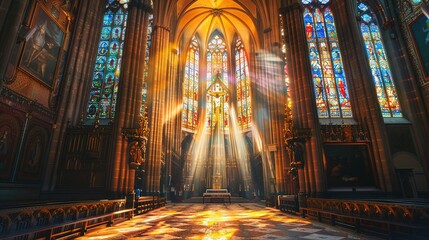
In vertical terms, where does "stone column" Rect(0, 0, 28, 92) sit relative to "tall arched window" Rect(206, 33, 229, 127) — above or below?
below

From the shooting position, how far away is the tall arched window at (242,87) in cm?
3010

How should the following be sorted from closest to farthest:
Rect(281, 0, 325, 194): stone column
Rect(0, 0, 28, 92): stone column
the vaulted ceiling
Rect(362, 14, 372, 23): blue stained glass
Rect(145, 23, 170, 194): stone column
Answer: Rect(0, 0, 28, 92): stone column
Rect(281, 0, 325, 194): stone column
Rect(145, 23, 170, 194): stone column
Rect(362, 14, 372, 23): blue stained glass
the vaulted ceiling

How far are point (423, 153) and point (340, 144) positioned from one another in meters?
4.89

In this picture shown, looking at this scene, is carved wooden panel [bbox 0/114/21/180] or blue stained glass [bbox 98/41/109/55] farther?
blue stained glass [bbox 98/41/109/55]

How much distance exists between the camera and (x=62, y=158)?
13.5 metres

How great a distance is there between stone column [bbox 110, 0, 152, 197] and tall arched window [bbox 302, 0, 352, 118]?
39.5 feet

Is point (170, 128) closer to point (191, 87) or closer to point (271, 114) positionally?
point (271, 114)

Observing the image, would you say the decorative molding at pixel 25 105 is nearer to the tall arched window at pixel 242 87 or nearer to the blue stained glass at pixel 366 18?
the tall arched window at pixel 242 87

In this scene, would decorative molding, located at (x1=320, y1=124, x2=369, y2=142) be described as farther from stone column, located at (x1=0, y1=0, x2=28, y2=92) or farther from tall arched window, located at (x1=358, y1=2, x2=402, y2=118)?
stone column, located at (x1=0, y1=0, x2=28, y2=92)

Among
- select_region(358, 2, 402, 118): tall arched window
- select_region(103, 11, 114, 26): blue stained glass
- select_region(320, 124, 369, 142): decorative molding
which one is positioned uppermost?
select_region(103, 11, 114, 26): blue stained glass

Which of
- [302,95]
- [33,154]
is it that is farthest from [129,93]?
[302,95]

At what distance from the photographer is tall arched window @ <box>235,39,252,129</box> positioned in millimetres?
30097

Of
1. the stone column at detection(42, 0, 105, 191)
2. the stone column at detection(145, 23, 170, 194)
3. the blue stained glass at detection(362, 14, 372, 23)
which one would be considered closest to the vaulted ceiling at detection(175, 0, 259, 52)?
the stone column at detection(145, 23, 170, 194)

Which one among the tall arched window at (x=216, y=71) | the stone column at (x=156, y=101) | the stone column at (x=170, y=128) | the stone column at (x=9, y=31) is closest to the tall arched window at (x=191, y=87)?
the tall arched window at (x=216, y=71)
